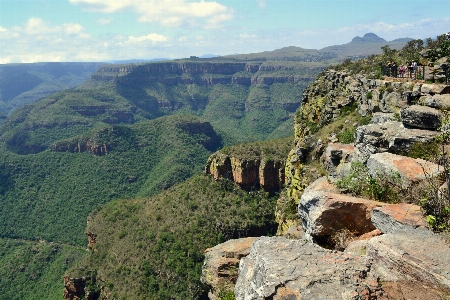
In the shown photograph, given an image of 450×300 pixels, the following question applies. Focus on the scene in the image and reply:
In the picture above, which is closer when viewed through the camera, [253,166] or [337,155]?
[337,155]

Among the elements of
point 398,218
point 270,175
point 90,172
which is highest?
point 398,218

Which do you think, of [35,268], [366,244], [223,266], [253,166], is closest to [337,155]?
[223,266]

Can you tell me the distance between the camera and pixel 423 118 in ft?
52.1

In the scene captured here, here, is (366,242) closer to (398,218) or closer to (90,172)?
(398,218)

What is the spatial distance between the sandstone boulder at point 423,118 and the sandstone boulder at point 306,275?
936 centimetres

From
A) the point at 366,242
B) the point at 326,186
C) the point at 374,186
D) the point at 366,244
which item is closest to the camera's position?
the point at 366,244

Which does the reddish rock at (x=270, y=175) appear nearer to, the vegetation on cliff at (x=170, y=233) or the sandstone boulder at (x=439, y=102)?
the vegetation on cliff at (x=170, y=233)

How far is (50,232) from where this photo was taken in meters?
101

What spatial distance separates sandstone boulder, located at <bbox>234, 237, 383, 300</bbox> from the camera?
873 centimetres

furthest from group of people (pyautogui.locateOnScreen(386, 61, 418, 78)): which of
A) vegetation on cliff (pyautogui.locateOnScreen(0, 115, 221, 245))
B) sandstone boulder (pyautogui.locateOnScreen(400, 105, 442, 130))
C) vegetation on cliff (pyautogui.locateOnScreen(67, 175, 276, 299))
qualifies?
vegetation on cliff (pyautogui.locateOnScreen(0, 115, 221, 245))

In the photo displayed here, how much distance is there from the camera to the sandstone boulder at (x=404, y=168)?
12.2 metres

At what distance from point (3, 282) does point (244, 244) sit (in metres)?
81.5

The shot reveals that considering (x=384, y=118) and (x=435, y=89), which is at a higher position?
(x=435, y=89)

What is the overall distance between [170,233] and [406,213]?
49.2 metres
